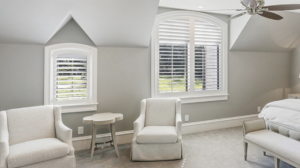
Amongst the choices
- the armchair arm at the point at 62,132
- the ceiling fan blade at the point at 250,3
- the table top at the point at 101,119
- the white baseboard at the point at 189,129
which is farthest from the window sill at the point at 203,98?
the armchair arm at the point at 62,132

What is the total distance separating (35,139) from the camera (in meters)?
2.54

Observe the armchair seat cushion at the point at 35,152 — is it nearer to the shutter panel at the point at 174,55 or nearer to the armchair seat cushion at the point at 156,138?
the armchair seat cushion at the point at 156,138

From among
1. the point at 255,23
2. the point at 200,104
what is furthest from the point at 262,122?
the point at 255,23

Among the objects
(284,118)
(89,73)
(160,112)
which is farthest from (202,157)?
(89,73)

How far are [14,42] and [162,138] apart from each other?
8.99 feet

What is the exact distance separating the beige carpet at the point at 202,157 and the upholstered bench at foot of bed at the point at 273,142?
23cm

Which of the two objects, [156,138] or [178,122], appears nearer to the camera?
[156,138]

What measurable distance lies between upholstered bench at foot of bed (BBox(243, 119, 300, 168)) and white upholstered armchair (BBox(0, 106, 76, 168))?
8.23 feet

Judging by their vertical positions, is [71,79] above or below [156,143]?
above

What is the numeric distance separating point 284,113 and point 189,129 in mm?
1809

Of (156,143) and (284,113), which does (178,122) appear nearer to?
(156,143)

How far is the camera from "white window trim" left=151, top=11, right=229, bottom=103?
3.71 m

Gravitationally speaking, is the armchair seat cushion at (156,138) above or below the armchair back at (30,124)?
below

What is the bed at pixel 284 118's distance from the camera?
8.47 ft
